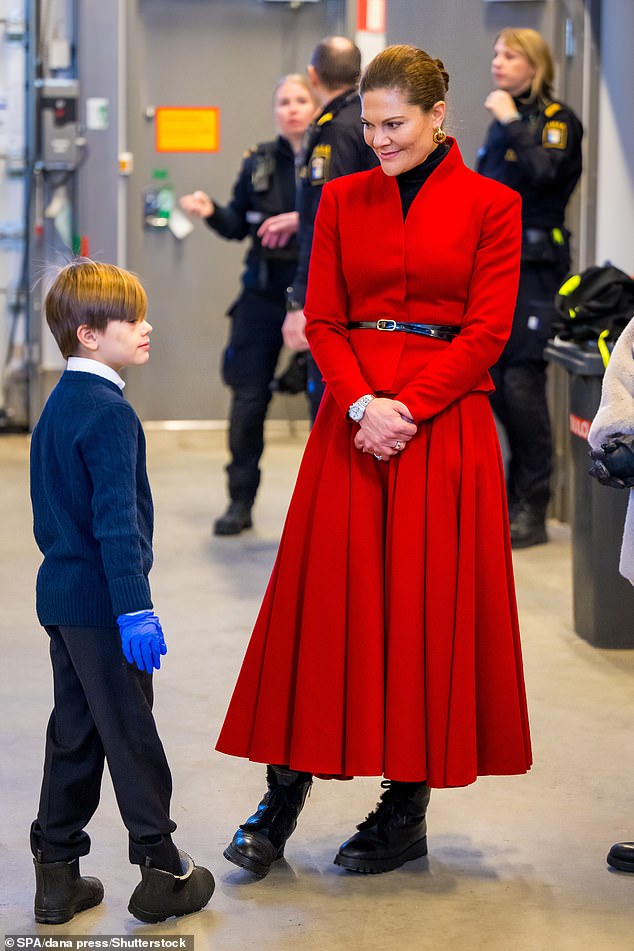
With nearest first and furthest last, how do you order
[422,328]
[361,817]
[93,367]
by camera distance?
1. [93,367]
2. [422,328]
3. [361,817]

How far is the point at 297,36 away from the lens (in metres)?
8.34

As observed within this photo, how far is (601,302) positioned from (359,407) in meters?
1.74

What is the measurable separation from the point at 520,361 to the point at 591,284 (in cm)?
144

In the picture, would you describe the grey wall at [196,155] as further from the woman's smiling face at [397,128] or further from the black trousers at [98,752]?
the black trousers at [98,752]

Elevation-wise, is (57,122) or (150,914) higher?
(57,122)

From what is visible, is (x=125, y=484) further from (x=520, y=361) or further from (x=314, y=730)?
(x=520, y=361)

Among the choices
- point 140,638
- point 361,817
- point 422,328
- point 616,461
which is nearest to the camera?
point 140,638

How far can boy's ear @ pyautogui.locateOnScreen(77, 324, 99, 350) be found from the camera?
2.52m

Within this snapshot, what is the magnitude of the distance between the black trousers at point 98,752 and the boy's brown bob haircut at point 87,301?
20.3 inches

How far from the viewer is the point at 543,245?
5617mm

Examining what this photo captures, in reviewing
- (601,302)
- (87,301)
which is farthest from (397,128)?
(601,302)

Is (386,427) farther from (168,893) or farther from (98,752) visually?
(168,893)

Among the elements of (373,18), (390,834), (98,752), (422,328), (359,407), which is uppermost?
(373,18)

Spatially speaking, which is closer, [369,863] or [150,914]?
[150,914]
